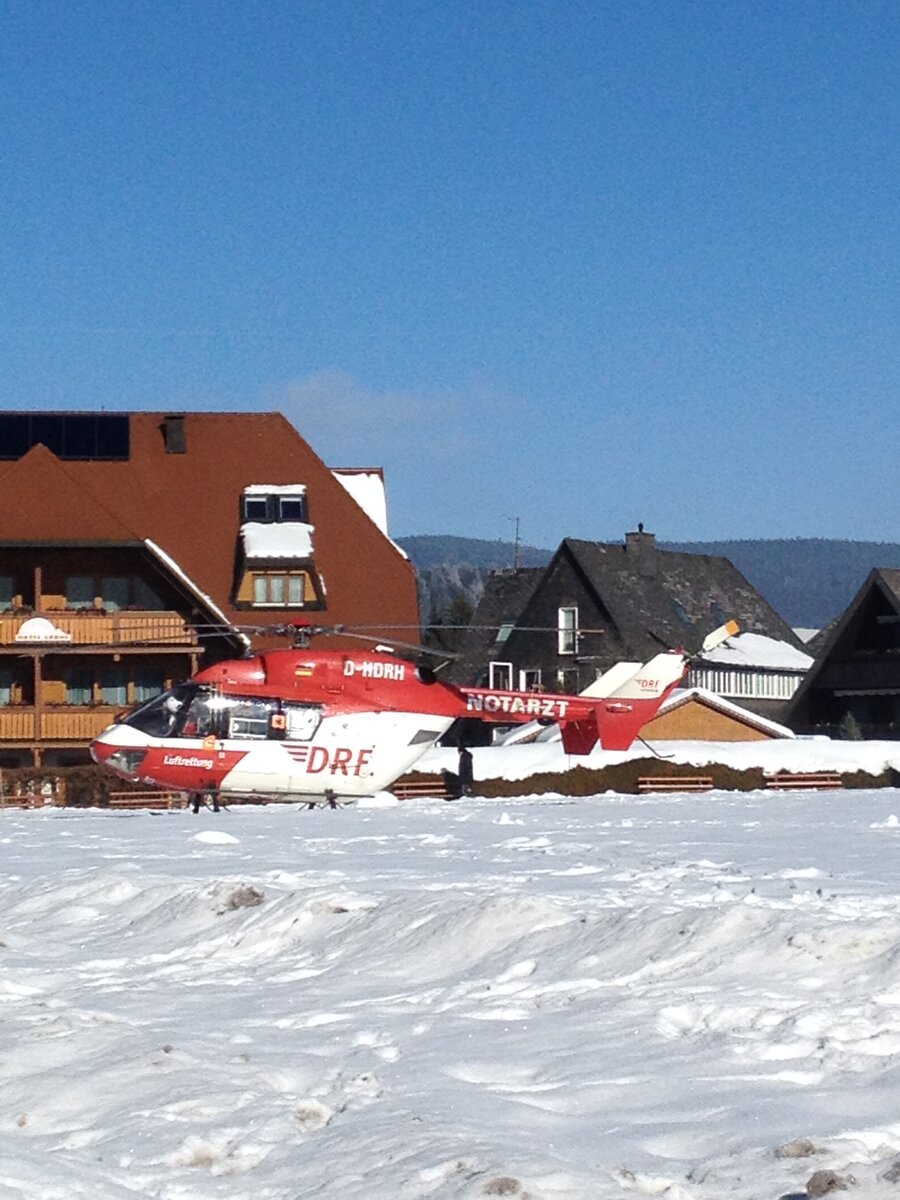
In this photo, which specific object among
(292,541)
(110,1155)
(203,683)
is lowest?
(110,1155)

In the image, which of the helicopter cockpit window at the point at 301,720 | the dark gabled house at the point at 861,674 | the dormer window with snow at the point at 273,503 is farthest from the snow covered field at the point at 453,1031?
the dark gabled house at the point at 861,674

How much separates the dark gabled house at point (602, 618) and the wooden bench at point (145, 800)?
34.2 metres

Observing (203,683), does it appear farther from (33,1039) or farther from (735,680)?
(735,680)

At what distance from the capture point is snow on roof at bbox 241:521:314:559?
58.2 meters

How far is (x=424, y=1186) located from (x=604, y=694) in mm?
29722

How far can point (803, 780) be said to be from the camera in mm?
43469

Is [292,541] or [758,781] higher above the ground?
[292,541]

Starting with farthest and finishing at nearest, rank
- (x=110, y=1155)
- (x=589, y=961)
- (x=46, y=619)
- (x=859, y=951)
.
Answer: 1. (x=46, y=619)
2. (x=589, y=961)
3. (x=859, y=951)
4. (x=110, y=1155)

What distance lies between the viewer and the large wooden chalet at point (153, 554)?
53.8m

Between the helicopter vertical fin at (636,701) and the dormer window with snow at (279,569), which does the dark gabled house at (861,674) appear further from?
the helicopter vertical fin at (636,701)

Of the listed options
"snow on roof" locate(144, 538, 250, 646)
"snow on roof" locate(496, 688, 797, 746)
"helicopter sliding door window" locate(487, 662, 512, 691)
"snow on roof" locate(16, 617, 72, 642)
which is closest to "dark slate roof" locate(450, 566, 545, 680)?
"helicopter sliding door window" locate(487, 662, 512, 691)

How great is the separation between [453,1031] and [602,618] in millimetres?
67689

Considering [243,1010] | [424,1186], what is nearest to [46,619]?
[243,1010]

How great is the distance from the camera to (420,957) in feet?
39.3
